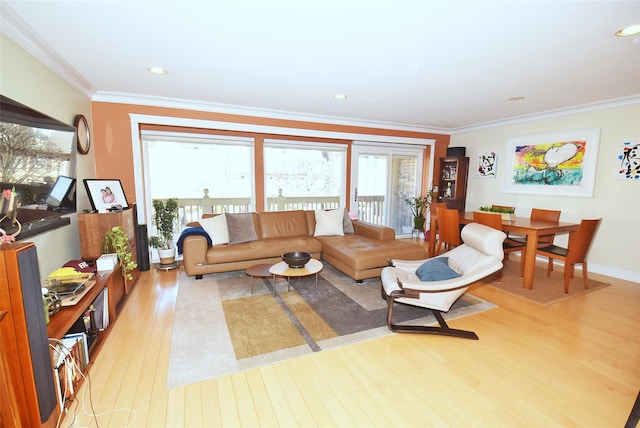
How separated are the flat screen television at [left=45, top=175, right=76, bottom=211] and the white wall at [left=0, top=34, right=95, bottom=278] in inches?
9.6

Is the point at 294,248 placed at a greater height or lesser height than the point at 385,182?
lesser

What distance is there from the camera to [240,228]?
415 cm

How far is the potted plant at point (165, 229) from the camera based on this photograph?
405 cm

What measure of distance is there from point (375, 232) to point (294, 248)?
50.2 inches

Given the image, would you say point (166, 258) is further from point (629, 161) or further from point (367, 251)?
point (629, 161)

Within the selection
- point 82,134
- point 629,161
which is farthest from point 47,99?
point 629,161

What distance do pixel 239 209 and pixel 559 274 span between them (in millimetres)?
5044

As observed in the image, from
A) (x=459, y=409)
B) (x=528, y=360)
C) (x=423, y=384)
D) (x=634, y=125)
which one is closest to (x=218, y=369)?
(x=423, y=384)

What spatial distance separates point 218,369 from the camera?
201 centimetres

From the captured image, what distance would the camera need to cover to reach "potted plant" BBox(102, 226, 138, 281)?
2.92m

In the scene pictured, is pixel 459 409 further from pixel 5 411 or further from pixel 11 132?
pixel 11 132

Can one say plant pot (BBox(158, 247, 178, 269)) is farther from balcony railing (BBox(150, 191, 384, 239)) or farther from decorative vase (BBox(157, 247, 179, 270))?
balcony railing (BBox(150, 191, 384, 239))

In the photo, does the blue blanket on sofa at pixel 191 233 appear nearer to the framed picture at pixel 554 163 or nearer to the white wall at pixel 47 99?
the white wall at pixel 47 99

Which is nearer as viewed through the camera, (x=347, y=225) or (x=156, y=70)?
(x=156, y=70)
